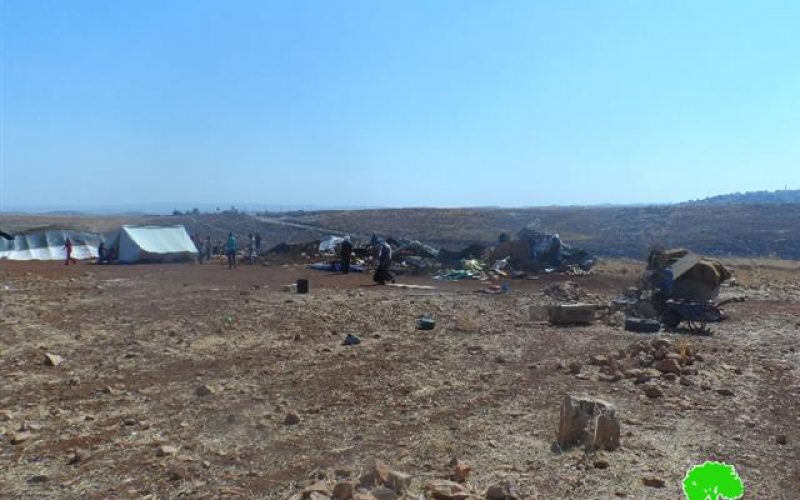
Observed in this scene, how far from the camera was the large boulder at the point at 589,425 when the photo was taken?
634cm

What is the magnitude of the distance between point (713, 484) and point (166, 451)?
544 centimetres

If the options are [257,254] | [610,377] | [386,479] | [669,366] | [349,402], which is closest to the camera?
[386,479]

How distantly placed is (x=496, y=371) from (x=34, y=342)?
7.66 m

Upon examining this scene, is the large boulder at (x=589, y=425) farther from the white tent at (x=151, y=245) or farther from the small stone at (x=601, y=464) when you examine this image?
the white tent at (x=151, y=245)

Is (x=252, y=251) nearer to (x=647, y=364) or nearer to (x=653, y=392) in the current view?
(x=647, y=364)

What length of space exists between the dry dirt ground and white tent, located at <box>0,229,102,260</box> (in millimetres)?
22193

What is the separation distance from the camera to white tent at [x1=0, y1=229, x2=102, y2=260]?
3544cm

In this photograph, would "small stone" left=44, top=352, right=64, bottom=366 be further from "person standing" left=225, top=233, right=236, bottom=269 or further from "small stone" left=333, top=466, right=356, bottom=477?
"person standing" left=225, top=233, right=236, bottom=269

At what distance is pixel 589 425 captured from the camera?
21.3 ft

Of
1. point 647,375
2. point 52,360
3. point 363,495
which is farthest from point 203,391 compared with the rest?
point 647,375

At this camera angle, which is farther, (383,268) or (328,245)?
(328,245)

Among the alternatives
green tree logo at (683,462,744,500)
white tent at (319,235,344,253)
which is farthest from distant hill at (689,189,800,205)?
green tree logo at (683,462,744,500)

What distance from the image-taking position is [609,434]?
20.9ft

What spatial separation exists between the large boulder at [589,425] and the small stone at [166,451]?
138 inches
